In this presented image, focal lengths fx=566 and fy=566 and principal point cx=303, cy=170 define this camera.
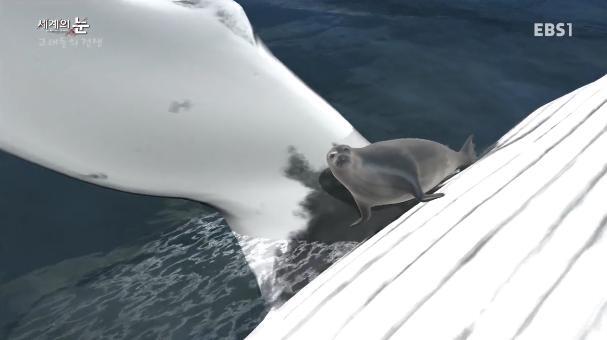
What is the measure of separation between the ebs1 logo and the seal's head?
407 centimetres

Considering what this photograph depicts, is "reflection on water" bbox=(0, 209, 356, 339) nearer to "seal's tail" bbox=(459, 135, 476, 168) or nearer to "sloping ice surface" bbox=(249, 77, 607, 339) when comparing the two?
"sloping ice surface" bbox=(249, 77, 607, 339)

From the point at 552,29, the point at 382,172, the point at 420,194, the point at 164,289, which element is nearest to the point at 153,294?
the point at 164,289

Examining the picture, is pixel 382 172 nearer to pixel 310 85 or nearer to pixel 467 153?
pixel 467 153

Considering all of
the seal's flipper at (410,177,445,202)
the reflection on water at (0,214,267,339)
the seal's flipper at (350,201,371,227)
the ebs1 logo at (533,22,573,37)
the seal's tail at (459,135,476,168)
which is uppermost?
the ebs1 logo at (533,22,573,37)

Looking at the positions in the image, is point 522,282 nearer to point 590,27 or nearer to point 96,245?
point 96,245

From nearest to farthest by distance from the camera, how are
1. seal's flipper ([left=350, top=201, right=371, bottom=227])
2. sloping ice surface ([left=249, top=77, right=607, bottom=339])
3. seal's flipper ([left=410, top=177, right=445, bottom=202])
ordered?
sloping ice surface ([left=249, top=77, right=607, bottom=339])
seal's flipper ([left=410, top=177, right=445, bottom=202])
seal's flipper ([left=350, top=201, right=371, bottom=227])

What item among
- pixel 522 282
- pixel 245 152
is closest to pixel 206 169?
pixel 245 152

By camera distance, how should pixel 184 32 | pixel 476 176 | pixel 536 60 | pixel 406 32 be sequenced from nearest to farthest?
pixel 476 176
pixel 184 32
pixel 536 60
pixel 406 32

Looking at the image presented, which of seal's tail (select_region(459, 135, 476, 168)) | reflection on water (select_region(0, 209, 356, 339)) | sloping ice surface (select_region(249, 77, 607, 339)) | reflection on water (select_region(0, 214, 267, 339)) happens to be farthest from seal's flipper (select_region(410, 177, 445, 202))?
reflection on water (select_region(0, 214, 267, 339))

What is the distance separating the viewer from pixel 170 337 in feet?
7.78

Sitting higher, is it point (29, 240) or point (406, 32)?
point (406, 32)

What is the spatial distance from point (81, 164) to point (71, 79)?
15.0 inches

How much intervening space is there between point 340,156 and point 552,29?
4.53 m

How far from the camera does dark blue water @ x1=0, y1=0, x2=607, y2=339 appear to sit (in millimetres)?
2553
